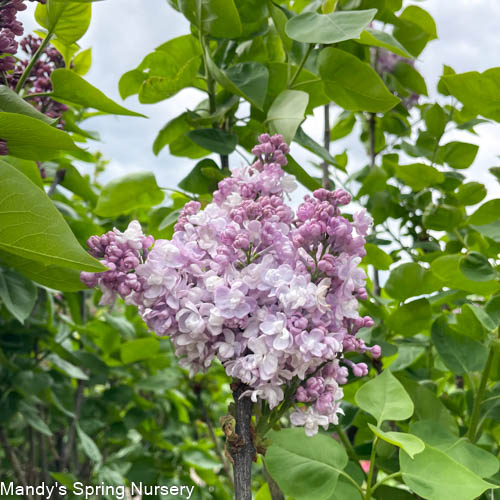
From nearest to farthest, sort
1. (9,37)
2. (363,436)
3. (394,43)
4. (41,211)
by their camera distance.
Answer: (41,211) → (9,37) → (394,43) → (363,436)

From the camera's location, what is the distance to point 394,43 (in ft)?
1.89

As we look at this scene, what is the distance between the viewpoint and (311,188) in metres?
0.57

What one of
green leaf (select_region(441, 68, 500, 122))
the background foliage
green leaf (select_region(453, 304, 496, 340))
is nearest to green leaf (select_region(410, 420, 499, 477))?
the background foliage

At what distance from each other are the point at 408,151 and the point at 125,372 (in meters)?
0.64

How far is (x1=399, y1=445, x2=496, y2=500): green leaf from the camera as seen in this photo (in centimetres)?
42

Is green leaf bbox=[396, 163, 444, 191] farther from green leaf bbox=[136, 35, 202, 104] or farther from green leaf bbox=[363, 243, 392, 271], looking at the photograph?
green leaf bbox=[136, 35, 202, 104]

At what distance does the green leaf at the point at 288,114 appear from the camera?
495mm

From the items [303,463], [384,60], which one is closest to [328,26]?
[303,463]

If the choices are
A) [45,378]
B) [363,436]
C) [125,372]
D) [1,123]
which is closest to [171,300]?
[1,123]

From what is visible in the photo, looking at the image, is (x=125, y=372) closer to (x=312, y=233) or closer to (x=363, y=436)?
(x=363, y=436)

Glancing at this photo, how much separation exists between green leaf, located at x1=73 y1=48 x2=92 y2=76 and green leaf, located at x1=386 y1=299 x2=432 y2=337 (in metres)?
0.54

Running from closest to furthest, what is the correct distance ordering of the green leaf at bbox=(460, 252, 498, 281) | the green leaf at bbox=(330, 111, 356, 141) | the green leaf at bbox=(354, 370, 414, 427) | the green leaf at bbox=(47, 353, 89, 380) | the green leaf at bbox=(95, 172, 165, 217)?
the green leaf at bbox=(354, 370, 414, 427)
the green leaf at bbox=(460, 252, 498, 281)
the green leaf at bbox=(95, 172, 165, 217)
the green leaf at bbox=(47, 353, 89, 380)
the green leaf at bbox=(330, 111, 356, 141)

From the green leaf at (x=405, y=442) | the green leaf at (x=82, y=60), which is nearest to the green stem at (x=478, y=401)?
the green leaf at (x=405, y=442)

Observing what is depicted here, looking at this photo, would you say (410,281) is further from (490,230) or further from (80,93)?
(80,93)
